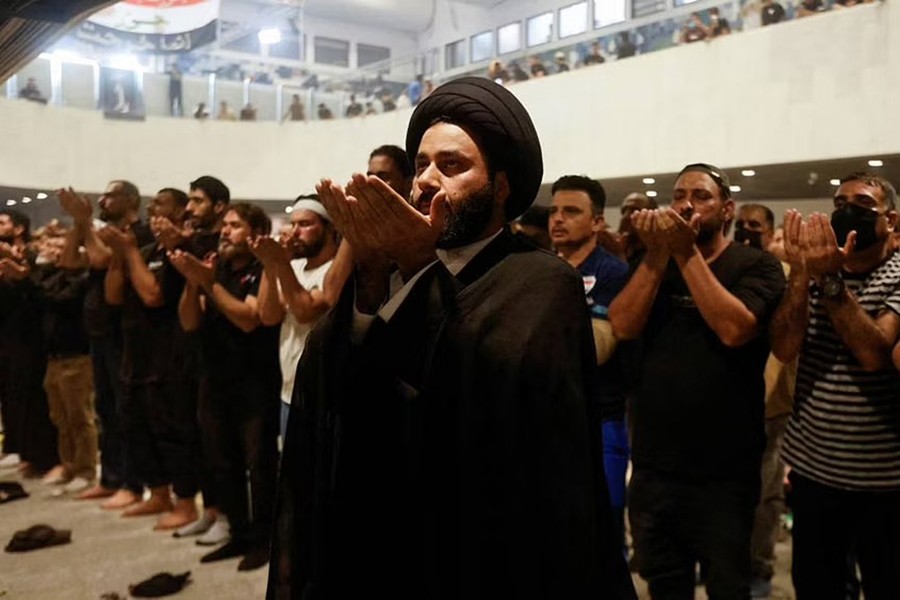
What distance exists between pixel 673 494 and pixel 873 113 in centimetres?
736

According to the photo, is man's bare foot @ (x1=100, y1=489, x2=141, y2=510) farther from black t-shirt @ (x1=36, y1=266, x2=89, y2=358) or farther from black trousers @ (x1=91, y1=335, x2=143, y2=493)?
black t-shirt @ (x1=36, y1=266, x2=89, y2=358)

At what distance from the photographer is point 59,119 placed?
524 inches

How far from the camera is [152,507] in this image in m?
4.66

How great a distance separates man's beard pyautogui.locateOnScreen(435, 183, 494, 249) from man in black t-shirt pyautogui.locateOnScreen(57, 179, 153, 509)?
3658 mm

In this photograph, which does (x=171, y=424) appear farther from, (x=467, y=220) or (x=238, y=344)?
(x=467, y=220)

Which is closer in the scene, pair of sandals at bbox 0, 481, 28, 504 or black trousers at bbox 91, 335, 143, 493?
black trousers at bbox 91, 335, 143, 493

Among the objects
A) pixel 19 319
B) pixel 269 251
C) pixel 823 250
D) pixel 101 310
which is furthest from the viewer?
pixel 19 319

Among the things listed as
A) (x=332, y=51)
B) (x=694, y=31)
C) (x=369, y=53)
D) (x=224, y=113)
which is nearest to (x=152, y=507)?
(x=694, y=31)

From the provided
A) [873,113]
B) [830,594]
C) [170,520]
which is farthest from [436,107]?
[873,113]

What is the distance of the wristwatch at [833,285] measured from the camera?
243 centimetres

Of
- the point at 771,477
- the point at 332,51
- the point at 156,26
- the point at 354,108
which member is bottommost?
the point at 771,477

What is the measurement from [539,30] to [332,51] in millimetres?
8663

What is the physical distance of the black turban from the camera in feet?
4.76

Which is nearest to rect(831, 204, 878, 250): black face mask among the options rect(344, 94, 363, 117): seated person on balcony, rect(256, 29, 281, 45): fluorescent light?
rect(344, 94, 363, 117): seated person on balcony
